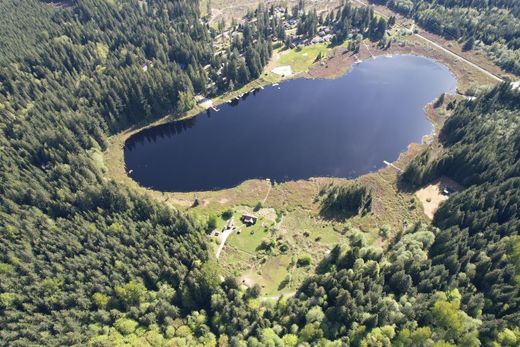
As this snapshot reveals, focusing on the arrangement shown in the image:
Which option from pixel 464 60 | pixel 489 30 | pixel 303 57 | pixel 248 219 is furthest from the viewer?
pixel 489 30

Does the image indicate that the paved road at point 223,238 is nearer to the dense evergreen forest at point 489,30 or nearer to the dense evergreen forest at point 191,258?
the dense evergreen forest at point 191,258

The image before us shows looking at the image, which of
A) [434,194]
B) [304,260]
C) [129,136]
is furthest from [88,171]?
[434,194]

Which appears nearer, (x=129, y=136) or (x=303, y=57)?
(x=129, y=136)

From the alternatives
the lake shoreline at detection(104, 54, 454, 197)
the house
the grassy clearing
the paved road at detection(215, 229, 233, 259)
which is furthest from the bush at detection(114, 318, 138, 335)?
the grassy clearing

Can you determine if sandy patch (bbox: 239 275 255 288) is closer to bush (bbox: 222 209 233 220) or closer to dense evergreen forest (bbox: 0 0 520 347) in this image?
dense evergreen forest (bbox: 0 0 520 347)

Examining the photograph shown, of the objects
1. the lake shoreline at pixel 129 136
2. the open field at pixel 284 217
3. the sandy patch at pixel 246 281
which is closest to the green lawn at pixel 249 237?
the open field at pixel 284 217

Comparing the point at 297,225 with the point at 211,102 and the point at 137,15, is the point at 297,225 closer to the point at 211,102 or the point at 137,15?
the point at 211,102

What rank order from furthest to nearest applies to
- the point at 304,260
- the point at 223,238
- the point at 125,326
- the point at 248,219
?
the point at 248,219
the point at 223,238
the point at 304,260
the point at 125,326

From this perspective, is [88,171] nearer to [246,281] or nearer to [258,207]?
[258,207]
